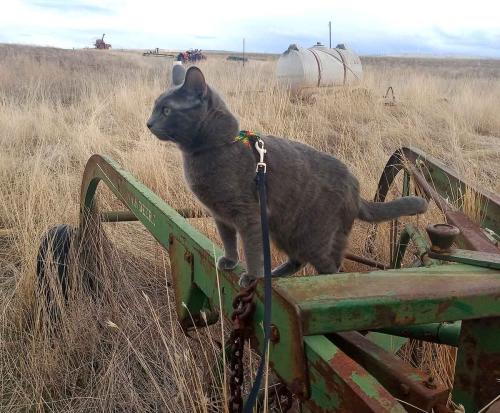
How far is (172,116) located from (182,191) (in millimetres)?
2117

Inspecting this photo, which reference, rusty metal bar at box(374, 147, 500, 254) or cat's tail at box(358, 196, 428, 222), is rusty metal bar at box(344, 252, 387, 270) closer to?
cat's tail at box(358, 196, 428, 222)

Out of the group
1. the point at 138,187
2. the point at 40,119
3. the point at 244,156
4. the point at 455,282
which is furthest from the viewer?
the point at 40,119

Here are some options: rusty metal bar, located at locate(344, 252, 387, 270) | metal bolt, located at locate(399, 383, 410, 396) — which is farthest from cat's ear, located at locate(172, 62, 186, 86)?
metal bolt, located at locate(399, 383, 410, 396)

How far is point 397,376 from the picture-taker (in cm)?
97

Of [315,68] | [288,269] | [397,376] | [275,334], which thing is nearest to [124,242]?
[288,269]

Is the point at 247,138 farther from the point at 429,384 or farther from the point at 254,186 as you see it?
the point at 429,384

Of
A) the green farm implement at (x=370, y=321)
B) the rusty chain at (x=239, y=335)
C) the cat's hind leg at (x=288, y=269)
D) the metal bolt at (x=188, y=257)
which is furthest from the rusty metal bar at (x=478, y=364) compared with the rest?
the cat's hind leg at (x=288, y=269)

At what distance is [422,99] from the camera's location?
9180 mm

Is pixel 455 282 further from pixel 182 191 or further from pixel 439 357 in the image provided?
pixel 182 191

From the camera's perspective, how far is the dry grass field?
2.17 meters

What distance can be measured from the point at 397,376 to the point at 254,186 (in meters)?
1.06

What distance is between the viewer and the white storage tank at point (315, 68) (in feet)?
31.7

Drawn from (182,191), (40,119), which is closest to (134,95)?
(40,119)

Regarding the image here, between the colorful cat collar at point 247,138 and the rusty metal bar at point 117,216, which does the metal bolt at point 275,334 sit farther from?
the rusty metal bar at point 117,216
